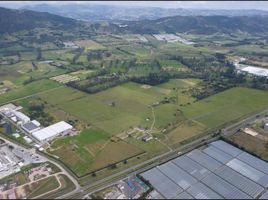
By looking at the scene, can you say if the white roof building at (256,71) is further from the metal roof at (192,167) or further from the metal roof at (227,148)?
the metal roof at (192,167)

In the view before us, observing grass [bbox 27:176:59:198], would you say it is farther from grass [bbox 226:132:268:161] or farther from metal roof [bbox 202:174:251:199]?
grass [bbox 226:132:268:161]

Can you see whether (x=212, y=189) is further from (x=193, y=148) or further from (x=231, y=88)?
(x=231, y=88)

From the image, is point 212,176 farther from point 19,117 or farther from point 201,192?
point 19,117

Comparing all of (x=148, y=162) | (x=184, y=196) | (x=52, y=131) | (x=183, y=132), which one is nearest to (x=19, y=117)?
(x=52, y=131)

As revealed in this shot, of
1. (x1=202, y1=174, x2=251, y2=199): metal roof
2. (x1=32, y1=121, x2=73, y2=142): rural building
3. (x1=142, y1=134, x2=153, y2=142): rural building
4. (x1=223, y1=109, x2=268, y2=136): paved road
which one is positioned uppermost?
(x1=202, y1=174, x2=251, y2=199): metal roof

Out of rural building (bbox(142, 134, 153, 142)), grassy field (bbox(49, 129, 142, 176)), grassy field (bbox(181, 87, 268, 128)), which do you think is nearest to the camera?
grassy field (bbox(49, 129, 142, 176))

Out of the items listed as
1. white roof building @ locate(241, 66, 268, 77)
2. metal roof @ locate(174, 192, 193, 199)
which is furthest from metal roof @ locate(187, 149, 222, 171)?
white roof building @ locate(241, 66, 268, 77)
